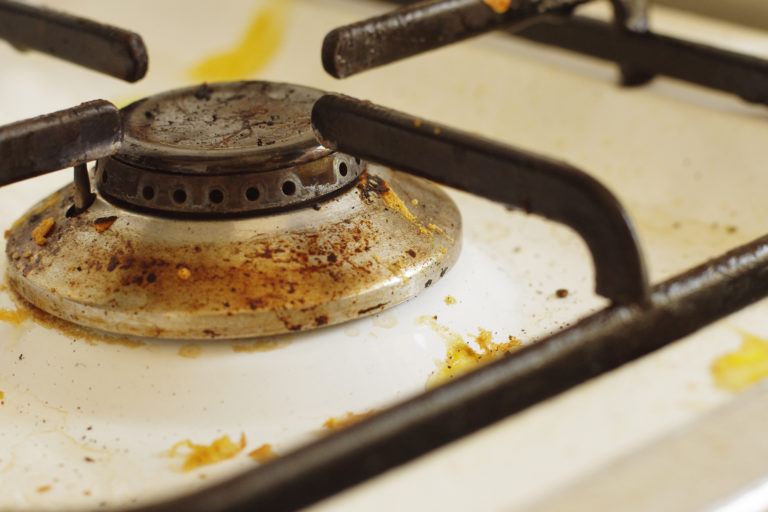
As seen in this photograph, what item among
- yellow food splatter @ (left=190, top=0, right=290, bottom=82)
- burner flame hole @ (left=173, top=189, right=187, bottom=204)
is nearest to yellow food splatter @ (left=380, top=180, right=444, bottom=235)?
burner flame hole @ (left=173, top=189, right=187, bottom=204)

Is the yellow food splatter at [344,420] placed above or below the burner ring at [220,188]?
below

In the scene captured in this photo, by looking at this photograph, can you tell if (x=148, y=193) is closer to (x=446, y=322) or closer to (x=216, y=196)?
(x=216, y=196)

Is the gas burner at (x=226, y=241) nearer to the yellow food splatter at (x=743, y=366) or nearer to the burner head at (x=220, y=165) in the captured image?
the burner head at (x=220, y=165)

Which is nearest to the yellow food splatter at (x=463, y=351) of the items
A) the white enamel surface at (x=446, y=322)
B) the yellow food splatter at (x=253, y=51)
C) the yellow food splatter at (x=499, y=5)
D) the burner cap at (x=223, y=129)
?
the white enamel surface at (x=446, y=322)

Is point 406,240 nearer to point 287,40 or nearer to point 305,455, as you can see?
point 305,455

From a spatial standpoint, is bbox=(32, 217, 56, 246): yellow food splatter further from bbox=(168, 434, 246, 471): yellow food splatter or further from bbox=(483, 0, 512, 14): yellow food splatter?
bbox=(483, 0, 512, 14): yellow food splatter

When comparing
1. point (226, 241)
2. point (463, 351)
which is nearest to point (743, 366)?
point (463, 351)

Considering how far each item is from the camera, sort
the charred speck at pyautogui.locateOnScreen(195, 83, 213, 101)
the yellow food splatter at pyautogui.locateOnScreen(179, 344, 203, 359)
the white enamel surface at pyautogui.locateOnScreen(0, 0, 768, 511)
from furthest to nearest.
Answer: the charred speck at pyautogui.locateOnScreen(195, 83, 213, 101) → the yellow food splatter at pyautogui.locateOnScreen(179, 344, 203, 359) → the white enamel surface at pyautogui.locateOnScreen(0, 0, 768, 511)
